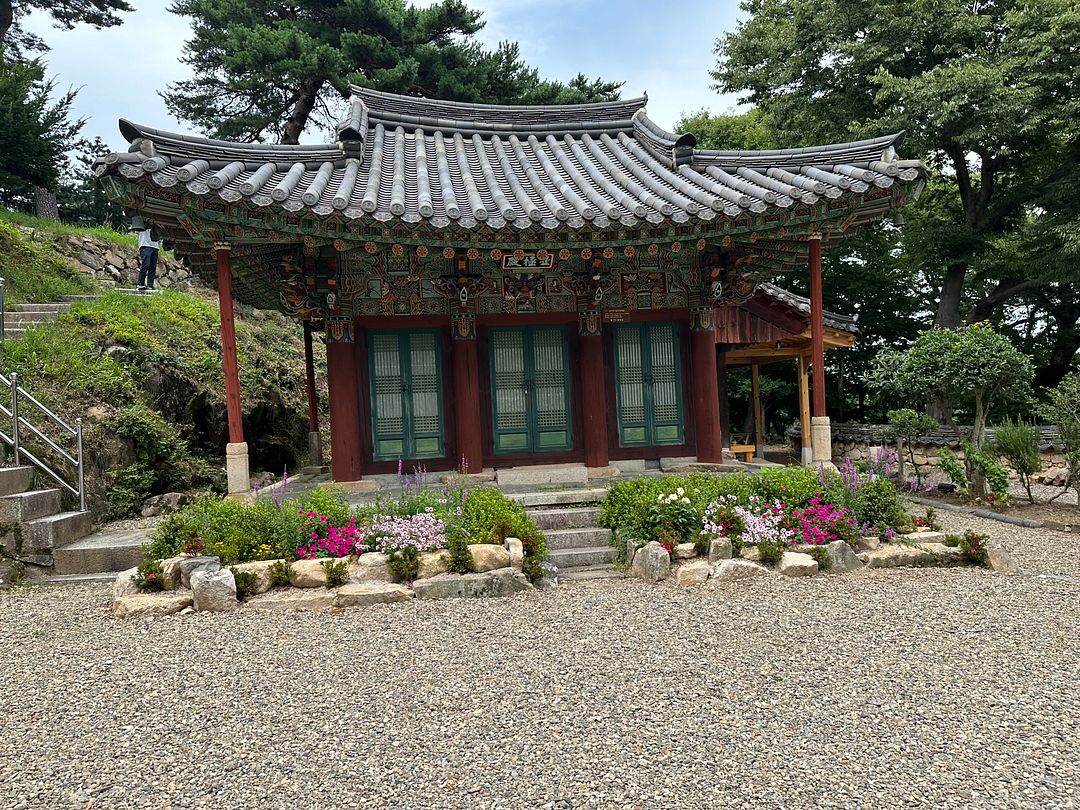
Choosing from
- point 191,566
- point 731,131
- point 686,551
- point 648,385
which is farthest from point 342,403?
point 731,131

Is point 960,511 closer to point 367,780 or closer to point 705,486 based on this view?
point 705,486

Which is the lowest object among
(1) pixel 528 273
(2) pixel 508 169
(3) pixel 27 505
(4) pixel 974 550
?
(4) pixel 974 550

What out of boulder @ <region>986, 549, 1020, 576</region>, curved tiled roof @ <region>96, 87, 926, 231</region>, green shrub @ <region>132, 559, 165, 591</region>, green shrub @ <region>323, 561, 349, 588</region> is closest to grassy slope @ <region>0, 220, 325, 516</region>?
green shrub @ <region>132, 559, 165, 591</region>

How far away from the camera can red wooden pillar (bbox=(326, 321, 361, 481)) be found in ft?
27.2

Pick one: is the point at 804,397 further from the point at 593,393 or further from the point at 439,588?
the point at 439,588

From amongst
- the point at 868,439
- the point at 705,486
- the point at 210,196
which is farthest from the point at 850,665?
the point at 868,439

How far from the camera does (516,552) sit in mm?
5938

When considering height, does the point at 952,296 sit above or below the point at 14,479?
above

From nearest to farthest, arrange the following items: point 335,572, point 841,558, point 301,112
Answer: point 335,572, point 841,558, point 301,112

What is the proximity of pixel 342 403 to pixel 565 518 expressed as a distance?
352 cm

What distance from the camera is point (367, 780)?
9.43 feet

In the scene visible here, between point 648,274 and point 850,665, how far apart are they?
6313mm

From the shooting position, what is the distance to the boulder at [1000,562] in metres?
6.11

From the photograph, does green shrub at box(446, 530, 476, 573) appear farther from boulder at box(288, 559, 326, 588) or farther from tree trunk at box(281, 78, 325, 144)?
tree trunk at box(281, 78, 325, 144)
